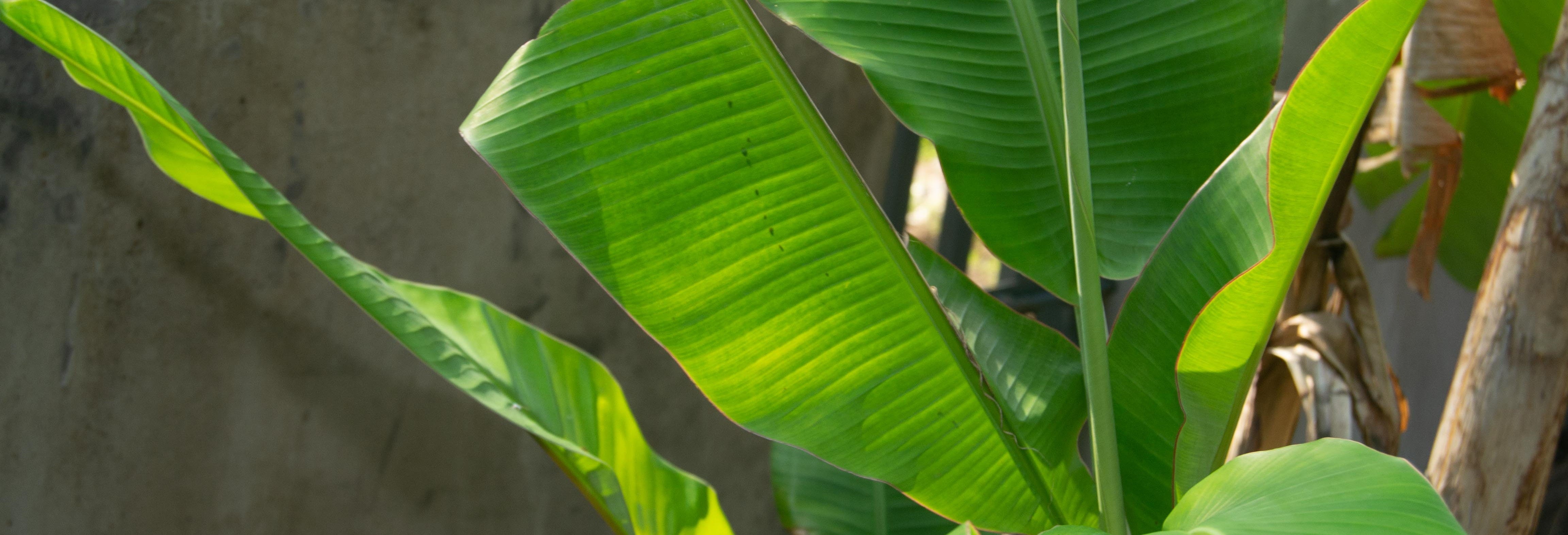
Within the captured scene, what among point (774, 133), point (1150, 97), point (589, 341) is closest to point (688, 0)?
point (774, 133)

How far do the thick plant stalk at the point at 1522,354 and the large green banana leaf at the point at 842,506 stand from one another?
0.44m

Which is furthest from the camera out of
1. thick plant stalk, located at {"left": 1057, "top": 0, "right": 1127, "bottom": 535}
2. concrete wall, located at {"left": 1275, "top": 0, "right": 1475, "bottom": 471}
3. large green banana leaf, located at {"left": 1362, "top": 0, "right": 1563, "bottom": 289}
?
concrete wall, located at {"left": 1275, "top": 0, "right": 1475, "bottom": 471}

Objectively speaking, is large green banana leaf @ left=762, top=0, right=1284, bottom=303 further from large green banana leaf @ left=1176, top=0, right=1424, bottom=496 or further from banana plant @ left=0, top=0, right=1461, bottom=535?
large green banana leaf @ left=1176, top=0, right=1424, bottom=496

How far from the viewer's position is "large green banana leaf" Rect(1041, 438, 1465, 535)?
1.00 feet

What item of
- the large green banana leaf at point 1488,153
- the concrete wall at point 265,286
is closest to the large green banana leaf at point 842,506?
the concrete wall at point 265,286

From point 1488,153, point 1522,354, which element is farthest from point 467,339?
point 1488,153

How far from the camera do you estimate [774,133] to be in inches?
19.9

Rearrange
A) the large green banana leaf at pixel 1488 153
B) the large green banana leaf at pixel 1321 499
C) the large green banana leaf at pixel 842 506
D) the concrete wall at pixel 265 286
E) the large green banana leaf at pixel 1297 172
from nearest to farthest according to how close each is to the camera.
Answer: the large green banana leaf at pixel 1321 499, the large green banana leaf at pixel 1297 172, the concrete wall at pixel 265 286, the large green banana leaf at pixel 842 506, the large green banana leaf at pixel 1488 153

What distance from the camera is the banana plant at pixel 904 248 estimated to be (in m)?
0.47

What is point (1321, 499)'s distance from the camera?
33 centimetres

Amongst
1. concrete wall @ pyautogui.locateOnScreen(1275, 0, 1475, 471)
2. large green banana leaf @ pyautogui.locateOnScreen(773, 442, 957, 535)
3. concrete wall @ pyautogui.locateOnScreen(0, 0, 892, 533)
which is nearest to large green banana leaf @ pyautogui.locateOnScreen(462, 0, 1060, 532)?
large green banana leaf @ pyautogui.locateOnScreen(773, 442, 957, 535)

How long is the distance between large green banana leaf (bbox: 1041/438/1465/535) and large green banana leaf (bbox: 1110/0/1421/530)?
135 millimetres

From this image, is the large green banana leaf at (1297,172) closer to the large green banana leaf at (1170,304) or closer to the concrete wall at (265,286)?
the large green banana leaf at (1170,304)

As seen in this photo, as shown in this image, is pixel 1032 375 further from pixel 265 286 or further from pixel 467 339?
pixel 265 286
